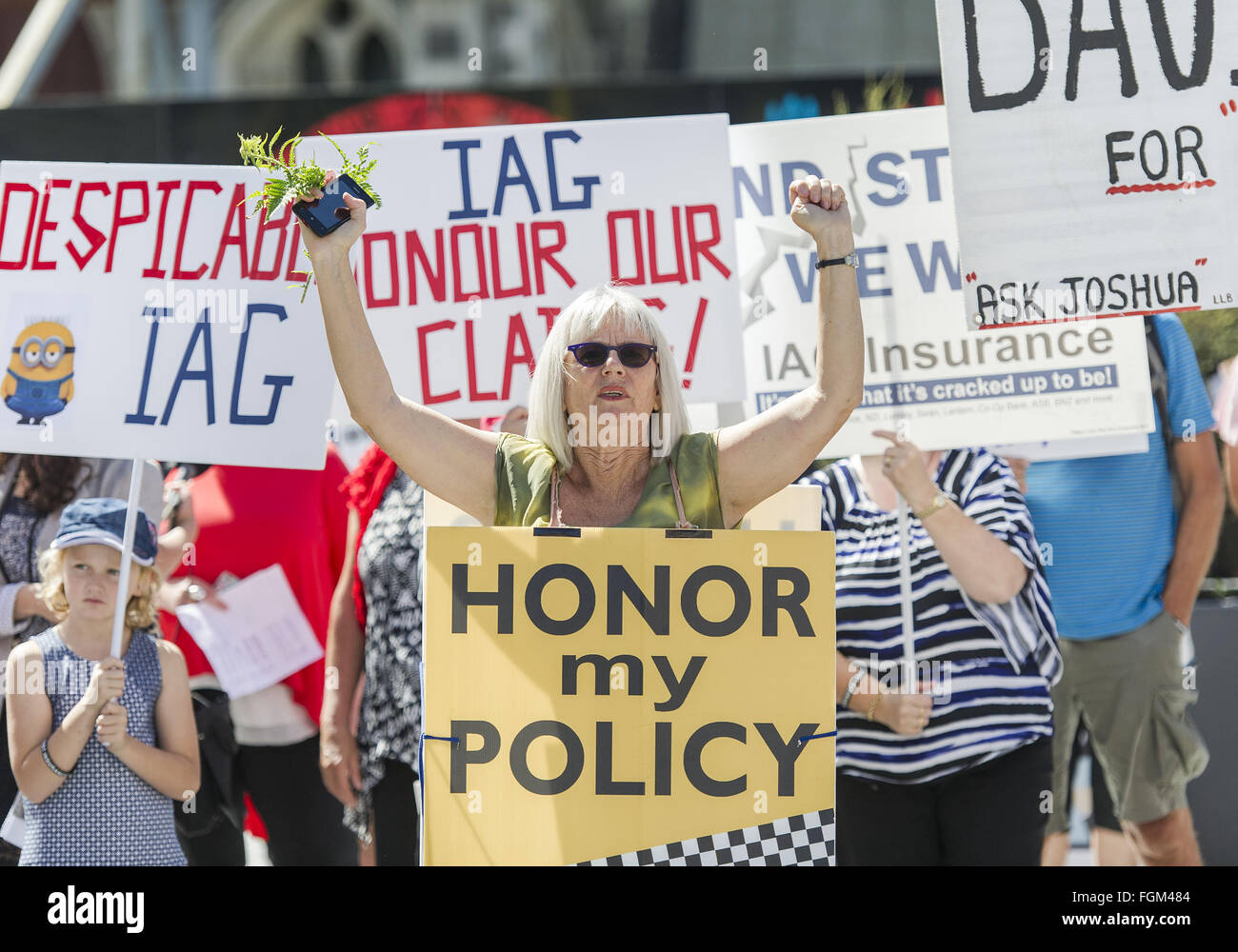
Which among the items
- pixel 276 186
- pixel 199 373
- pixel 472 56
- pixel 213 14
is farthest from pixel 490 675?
pixel 213 14

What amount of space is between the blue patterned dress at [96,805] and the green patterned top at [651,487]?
130 centimetres

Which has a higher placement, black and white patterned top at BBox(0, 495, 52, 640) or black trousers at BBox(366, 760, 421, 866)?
black and white patterned top at BBox(0, 495, 52, 640)

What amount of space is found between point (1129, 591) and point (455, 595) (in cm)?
248

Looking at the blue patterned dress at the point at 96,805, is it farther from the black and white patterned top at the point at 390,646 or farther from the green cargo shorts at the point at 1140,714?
the green cargo shorts at the point at 1140,714

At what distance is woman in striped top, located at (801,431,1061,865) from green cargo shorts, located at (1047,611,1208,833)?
741 millimetres

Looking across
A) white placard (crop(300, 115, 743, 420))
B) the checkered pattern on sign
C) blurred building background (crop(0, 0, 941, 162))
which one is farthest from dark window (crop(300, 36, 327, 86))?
the checkered pattern on sign

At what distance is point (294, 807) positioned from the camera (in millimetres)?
4434

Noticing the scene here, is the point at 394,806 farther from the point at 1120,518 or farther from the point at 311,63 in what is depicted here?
the point at 311,63

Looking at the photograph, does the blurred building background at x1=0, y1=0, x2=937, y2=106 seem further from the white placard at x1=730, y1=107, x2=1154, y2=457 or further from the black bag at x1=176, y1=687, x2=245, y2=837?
the black bag at x1=176, y1=687, x2=245, y2=837

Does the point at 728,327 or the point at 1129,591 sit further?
the point at 1129,591

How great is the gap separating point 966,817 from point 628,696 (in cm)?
128

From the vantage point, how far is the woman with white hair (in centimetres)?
308

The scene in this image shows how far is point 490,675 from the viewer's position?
3.06 metres
